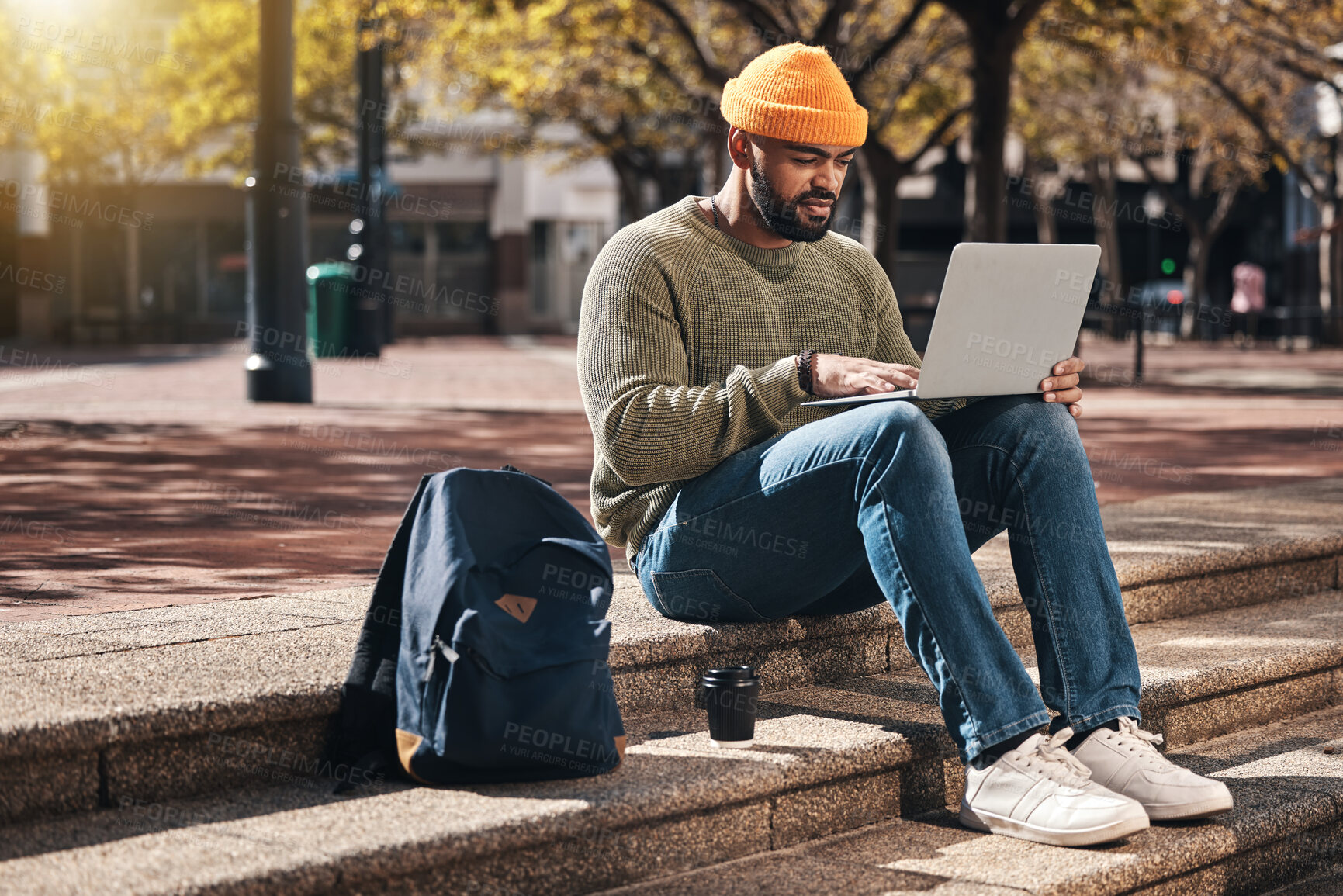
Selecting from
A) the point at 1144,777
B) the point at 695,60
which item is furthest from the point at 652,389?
the point at 695,60

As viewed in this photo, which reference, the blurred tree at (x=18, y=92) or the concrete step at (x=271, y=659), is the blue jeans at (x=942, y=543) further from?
the blurred tree at (x=18, y=92)

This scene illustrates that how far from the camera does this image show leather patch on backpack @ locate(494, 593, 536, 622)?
2920mm

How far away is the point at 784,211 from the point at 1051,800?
1.48 meters

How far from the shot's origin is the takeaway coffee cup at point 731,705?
325 centimetres

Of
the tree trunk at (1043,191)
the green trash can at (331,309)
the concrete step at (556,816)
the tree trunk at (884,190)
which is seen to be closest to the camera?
the concrete step at (556,816)

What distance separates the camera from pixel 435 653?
2.82m

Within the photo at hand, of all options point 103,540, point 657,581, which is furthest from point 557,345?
point 657,581

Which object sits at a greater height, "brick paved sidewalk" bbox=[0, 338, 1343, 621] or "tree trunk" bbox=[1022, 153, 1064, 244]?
"tree trunk" bbox=[1022, 153, 1064, 244]

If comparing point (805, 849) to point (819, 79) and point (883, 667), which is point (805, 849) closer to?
point (883, 667)

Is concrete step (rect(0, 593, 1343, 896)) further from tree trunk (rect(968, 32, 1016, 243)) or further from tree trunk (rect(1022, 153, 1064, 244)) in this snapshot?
tree trunk (rect(1022, 153, 1064, 244))

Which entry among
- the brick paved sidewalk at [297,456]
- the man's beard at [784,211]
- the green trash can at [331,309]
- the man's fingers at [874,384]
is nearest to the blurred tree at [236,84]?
the green trash can at [331,309]

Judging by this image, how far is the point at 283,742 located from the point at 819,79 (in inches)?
75.1

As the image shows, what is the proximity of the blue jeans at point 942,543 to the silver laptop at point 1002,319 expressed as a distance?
3.0 inches

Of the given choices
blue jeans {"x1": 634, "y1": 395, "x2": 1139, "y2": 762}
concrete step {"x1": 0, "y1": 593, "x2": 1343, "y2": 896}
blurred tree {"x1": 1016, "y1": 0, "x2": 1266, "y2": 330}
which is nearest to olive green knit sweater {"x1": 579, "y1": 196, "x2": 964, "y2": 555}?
blue jeans {"x1": 634, "y1": 395, "x2": 1139, "y2": 762}
